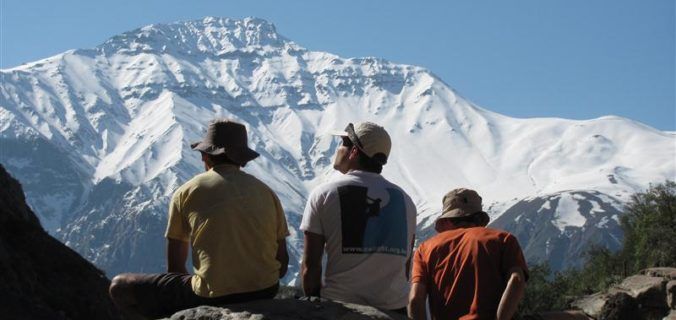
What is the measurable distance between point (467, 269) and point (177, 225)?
79.4 inches

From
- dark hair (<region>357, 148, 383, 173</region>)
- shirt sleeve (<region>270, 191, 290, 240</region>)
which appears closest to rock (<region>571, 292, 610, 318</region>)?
dark hair (<region>357, 148, 383, 173</region>)

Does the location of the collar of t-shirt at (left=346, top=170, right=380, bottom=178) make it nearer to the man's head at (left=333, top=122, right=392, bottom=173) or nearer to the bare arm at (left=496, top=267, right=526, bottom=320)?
the man's head at (left=333, top=122, right=392, bottom=173)

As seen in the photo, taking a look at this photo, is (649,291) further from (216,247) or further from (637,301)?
(216,247)

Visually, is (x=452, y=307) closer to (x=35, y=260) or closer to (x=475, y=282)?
(x=475, y=282)

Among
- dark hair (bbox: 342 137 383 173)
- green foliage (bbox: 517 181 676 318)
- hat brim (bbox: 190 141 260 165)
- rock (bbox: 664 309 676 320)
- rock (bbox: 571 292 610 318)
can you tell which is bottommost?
green foliage (bbox: 517 181 676 318)

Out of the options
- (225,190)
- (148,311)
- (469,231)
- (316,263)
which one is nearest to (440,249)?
(469,231)

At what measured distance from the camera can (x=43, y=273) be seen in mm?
15758

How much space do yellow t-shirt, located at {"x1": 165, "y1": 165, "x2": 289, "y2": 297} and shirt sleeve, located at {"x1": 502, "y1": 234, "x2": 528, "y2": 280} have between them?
1.60m

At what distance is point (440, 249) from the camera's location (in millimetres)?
8133

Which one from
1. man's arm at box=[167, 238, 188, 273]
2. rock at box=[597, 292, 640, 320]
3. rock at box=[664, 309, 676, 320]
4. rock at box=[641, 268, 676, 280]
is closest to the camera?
man's arm at box=[167, 238, 188, 273]

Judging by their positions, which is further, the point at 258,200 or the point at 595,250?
the point at 595,250

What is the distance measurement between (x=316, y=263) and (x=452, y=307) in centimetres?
100

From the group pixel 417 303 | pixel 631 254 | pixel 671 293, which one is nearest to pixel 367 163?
pixel 417 303

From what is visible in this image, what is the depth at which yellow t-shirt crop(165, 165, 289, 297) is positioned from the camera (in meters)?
7.92
